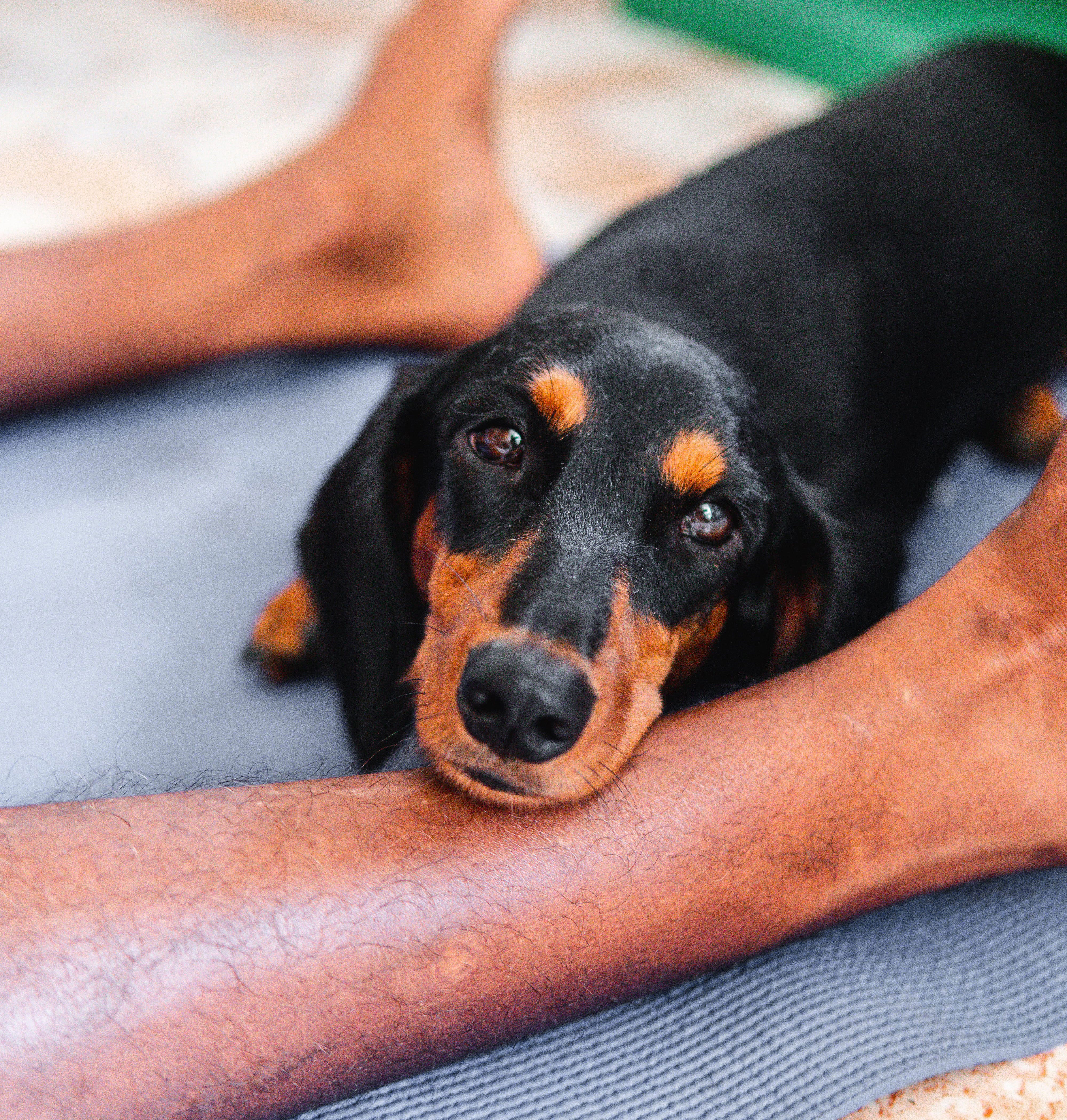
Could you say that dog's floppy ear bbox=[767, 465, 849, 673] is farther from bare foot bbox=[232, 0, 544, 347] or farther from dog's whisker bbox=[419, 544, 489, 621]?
bare foot bbox=[232, 0, 544, 347]

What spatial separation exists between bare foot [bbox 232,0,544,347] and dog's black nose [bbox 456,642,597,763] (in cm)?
149

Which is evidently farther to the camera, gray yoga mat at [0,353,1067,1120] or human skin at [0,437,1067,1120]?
gray yoga mat at [0,353,1067,1120]

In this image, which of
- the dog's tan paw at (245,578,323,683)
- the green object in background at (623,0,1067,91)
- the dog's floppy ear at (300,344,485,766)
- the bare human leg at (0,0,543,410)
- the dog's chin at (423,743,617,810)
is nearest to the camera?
the dog's chin at (423,743,617,810)

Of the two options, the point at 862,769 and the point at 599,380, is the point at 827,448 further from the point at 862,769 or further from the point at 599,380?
the point at 862,769

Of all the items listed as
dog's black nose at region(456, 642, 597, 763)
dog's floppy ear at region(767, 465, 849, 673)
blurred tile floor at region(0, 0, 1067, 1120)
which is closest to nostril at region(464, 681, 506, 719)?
dog's black nose at region(456, 642, 597, 763)

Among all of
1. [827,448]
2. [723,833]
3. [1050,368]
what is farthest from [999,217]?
[723,833]

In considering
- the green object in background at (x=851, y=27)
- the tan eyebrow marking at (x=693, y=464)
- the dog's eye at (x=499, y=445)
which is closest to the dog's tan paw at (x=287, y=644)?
the dog's eye at (x=499, y=445)

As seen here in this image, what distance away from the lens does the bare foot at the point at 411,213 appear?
2471 mm

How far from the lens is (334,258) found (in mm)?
2488

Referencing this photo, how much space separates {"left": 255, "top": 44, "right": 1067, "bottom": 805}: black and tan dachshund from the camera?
49.4 inches

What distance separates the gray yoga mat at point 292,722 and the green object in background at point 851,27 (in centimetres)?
257

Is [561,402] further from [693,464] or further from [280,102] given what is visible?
[280,102]

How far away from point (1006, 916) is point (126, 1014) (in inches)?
44.4

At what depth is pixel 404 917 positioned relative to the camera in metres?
1.11
